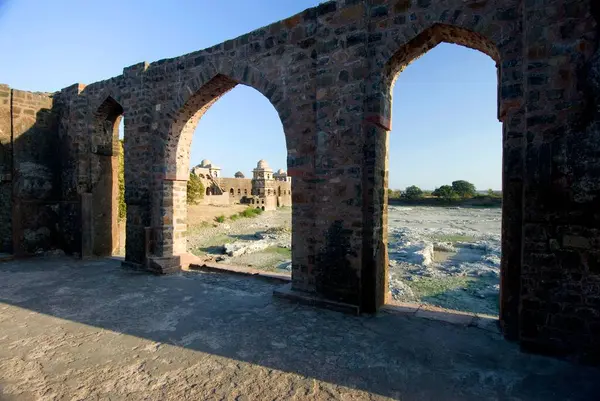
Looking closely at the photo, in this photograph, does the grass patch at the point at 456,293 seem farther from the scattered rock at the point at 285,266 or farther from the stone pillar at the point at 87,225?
the stone pillar at the point at 87,225

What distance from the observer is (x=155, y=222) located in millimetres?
7098

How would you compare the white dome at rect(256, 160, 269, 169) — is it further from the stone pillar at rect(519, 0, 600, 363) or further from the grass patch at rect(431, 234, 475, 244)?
the stone pillar at rect(519, 0, 600, 363)

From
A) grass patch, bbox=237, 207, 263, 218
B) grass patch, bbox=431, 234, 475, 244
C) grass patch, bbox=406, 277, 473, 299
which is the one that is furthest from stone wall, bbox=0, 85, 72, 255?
grass patch, bbox=237, 207, 263, 218

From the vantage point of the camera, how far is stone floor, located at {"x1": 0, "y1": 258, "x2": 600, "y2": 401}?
111 inches

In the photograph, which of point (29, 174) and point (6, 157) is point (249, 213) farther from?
point (6, 157)

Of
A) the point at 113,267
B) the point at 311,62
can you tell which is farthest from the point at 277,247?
the point at 311,62

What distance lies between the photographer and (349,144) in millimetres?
4711

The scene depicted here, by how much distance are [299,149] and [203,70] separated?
2698mm

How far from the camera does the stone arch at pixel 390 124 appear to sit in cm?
375

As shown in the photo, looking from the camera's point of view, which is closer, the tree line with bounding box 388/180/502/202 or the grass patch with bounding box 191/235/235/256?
the grass patch with bounding box 191/235/235/256

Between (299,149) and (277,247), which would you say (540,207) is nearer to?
(299,149)

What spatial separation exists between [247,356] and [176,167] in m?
4.82

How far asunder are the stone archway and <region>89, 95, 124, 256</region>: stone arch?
249 cm

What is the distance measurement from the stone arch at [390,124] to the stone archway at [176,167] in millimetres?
3062
